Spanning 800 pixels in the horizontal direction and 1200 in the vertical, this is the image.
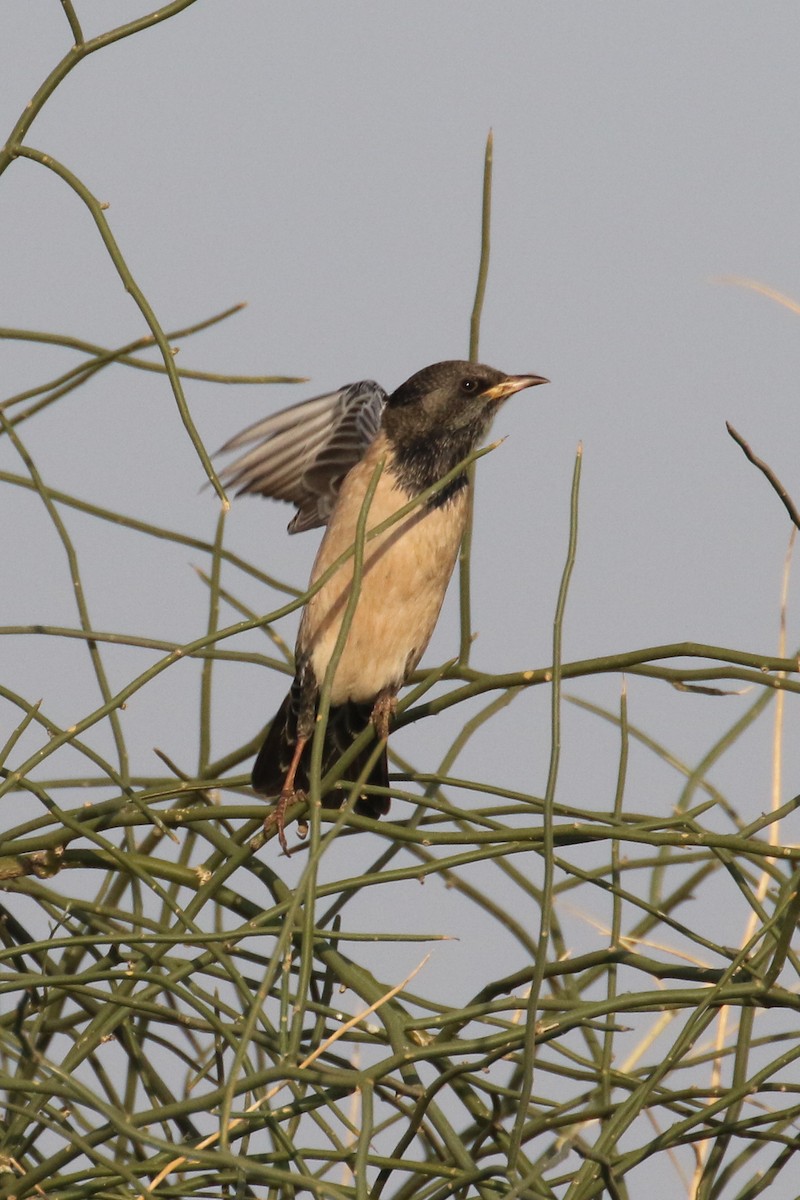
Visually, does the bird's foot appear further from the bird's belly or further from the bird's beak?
the bird's beak

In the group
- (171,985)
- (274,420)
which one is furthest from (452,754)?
(274,420)

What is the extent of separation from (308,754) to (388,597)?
49 centimetres

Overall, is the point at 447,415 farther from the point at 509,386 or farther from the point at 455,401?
the point at 509,386

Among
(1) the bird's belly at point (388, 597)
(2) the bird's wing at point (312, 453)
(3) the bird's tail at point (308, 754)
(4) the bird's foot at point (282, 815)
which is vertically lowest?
(4) the bird's foot at point (282, 815)

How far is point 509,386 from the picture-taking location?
4.41 meters

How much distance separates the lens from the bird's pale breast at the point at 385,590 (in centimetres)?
423

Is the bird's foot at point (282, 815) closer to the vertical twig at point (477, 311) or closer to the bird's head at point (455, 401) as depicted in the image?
the vertical twig at point (477, 311)

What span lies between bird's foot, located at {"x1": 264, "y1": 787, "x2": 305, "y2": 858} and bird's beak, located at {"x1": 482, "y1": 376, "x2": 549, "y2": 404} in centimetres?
121

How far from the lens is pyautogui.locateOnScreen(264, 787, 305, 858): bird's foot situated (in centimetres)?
256

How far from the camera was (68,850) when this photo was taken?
2.54 m

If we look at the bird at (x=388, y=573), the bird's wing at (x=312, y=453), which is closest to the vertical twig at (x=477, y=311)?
the bird at (x=388, y=573)

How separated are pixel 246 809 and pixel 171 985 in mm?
490

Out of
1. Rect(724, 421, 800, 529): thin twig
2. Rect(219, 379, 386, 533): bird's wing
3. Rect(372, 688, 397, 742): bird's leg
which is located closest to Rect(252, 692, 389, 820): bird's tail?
Rect(372, 688, 397, 742): bird's leg

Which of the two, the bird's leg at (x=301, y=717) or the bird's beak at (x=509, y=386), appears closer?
the bird's leg at (x=301, y=717)
